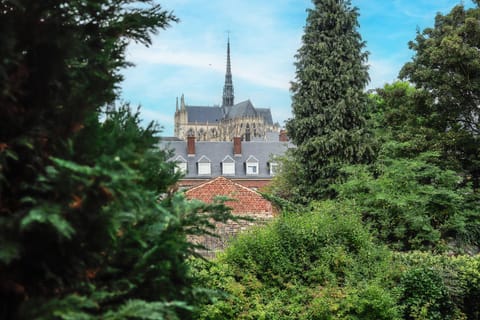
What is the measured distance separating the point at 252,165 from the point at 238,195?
2791 cm

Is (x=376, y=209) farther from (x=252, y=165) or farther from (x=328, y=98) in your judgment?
(x=252, y=165)

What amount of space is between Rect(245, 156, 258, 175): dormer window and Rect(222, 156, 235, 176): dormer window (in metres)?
1.28

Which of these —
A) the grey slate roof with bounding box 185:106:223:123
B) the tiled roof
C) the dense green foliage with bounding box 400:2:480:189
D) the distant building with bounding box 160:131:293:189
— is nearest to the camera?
the tiled roof

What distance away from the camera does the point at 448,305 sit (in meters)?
10.5

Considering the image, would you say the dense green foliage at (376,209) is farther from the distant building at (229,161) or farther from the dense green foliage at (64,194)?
the distant building at (229,161)

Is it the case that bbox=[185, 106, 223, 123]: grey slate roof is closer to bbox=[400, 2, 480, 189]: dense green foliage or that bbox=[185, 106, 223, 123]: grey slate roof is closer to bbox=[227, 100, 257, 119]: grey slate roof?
bbox=[227, 100, 257, 119]: grey slate roof

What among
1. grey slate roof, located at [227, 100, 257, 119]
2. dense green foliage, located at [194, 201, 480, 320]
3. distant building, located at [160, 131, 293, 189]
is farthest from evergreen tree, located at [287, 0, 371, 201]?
grey slate roof, located at [227, 100, 257, 119]

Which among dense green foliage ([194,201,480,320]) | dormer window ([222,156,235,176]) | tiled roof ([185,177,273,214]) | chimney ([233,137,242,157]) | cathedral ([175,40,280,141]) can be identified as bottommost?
dense green foliage ([194,201,480,320])

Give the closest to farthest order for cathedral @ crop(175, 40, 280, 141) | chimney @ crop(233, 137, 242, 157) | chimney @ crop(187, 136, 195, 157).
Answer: chimney @ crop(187, 136, 195, 157), chimney @ crop(233, 137, 242, 157), cathedral @ crop(175, 40, 280, 141)

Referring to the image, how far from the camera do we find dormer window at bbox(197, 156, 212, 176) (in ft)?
138

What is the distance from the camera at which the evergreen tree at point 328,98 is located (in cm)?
2147

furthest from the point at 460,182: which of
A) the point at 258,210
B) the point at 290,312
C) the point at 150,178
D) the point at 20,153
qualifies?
the point at 20,153

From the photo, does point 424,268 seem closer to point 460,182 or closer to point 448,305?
point 448,305

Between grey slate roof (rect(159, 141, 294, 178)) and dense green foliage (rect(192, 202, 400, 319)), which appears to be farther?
grey slate roof (rect(159, 141, 294, 178))
